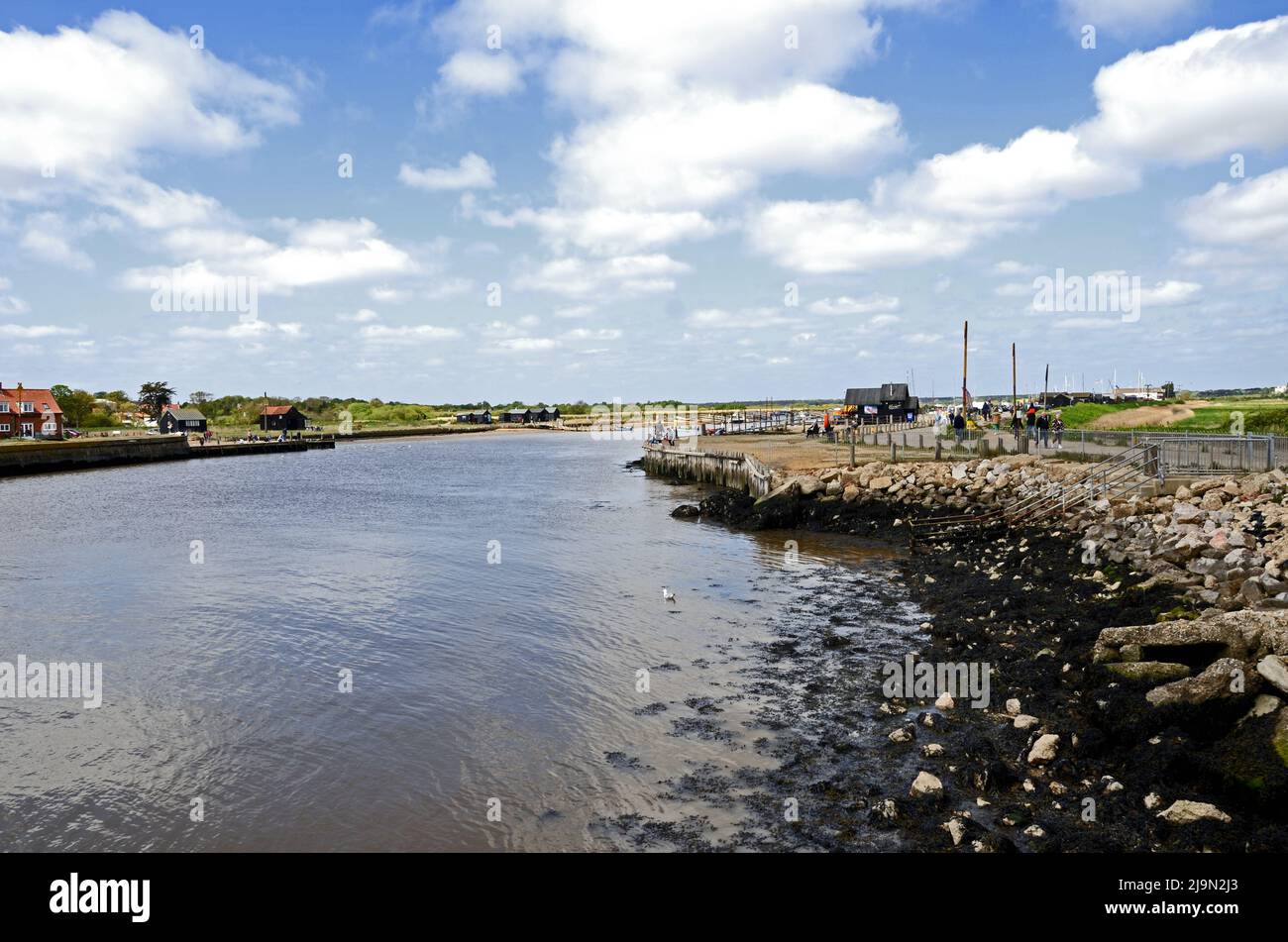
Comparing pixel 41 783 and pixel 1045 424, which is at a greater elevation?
pixel 1045 424

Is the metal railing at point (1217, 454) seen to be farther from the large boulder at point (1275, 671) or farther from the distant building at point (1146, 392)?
the distant building at point (1146, 392)

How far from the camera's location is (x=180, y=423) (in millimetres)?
129000

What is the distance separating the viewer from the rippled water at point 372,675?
988cm

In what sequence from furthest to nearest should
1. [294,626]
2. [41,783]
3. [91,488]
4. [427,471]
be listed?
[427,471]
[91,488]
[294,626]
[41,783]

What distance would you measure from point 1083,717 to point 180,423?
144 meters

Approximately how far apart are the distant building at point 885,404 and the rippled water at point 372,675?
214ft

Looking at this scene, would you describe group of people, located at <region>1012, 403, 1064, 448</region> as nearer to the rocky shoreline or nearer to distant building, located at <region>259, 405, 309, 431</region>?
the rocky shoreline

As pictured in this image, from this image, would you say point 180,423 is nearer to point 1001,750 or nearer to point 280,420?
point 280,420

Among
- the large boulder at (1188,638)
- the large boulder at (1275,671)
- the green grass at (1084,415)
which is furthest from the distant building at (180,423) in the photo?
the large boulder at (1275,671)
